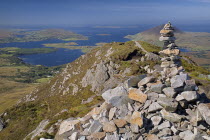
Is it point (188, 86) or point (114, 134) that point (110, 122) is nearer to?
point (114, 134)

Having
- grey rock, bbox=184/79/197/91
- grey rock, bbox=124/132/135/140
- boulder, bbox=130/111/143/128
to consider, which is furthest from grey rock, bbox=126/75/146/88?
grey rock, bbox=124/132/135/140

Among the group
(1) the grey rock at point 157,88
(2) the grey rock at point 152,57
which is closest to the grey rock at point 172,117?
(1) the grey rock at point 157,88

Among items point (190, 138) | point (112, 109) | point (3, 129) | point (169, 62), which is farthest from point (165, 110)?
point (3, 129)

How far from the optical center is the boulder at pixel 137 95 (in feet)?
48.2

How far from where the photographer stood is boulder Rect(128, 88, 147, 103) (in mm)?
14680

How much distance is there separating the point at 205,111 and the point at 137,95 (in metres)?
4.67

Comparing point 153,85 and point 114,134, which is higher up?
point 153,85

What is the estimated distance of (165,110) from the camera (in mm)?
13758

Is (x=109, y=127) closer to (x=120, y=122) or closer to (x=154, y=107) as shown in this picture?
(x=120, y=122)

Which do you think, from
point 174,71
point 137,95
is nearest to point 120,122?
point 137,95

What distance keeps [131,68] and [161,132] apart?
31667mm

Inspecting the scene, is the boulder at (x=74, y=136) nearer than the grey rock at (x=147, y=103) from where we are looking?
Yes

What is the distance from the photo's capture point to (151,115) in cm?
1373

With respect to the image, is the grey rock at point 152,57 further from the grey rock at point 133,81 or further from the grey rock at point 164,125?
the grey rock at point 164,125
